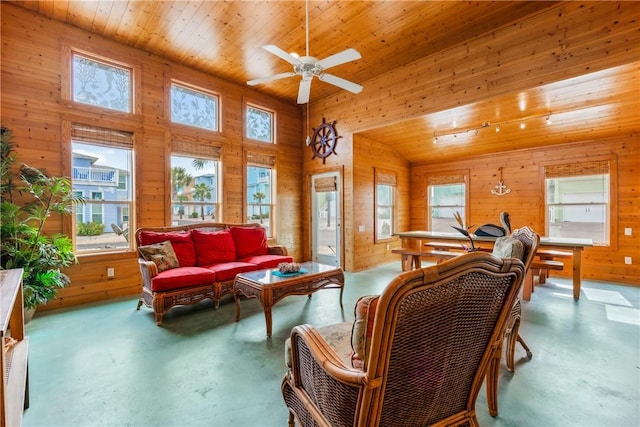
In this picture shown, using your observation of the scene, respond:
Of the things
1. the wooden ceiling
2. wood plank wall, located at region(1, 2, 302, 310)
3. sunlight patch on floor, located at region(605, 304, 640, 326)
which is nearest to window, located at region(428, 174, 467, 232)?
the wooden ceiling

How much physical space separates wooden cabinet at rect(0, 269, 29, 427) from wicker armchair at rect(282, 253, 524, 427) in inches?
42.5

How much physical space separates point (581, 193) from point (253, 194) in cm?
613

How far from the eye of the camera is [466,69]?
4082 mm

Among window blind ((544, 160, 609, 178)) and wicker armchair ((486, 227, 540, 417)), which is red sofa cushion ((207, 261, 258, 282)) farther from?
window blind ((544, 160, 609, 178))

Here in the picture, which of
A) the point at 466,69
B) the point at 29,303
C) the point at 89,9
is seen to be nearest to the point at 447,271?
the point at 29,303

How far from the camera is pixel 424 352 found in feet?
3.15

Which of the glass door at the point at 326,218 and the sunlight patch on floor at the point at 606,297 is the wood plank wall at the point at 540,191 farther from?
the glass door at the point at 326,218

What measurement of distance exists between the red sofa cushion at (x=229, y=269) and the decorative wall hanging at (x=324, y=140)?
310 centimetres

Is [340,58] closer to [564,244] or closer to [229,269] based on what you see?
[229,269]

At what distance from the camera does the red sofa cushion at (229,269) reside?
3557 mm

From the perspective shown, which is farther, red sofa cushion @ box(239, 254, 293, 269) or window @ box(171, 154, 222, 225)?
window @ box(171, 154, 222, 225)

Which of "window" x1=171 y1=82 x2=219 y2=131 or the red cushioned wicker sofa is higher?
"window" x1=171 y1=82 x2=219 y2=131

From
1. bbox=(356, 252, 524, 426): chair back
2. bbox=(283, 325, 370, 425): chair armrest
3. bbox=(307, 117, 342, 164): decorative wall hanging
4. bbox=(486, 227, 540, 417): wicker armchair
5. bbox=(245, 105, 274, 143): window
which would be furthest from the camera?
bbox=(307, 117, 342, 164): decorative wall hanging

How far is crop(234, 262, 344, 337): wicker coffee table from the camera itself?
2.83 metres
